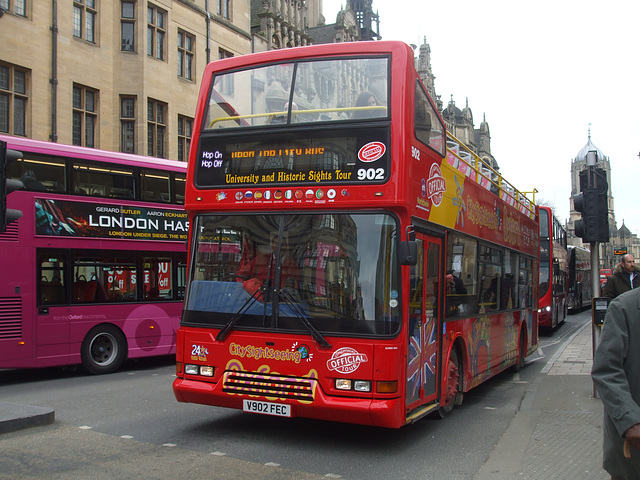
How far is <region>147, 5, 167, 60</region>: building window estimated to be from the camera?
2627 centimetres

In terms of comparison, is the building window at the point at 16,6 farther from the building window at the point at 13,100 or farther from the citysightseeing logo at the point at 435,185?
the citysightseeing logo at the point at 435,185

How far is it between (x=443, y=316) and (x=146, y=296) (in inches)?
297

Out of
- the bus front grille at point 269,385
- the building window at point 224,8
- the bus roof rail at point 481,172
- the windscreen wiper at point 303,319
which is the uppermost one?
the building window at point 224,8

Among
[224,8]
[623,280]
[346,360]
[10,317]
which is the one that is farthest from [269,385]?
[224,8]

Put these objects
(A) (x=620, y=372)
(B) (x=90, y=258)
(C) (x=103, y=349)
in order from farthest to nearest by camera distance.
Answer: (C) (x=103, y=349)
(B) (x=90, y=258)
(A) (x=620, y=372)

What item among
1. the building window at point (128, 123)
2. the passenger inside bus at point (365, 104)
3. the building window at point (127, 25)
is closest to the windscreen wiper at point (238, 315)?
the passenger inside bus at point (365, 104)

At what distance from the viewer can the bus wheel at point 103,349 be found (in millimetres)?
13094

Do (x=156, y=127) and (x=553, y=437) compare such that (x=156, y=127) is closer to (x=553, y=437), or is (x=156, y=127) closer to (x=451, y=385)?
(x=451, y=385)

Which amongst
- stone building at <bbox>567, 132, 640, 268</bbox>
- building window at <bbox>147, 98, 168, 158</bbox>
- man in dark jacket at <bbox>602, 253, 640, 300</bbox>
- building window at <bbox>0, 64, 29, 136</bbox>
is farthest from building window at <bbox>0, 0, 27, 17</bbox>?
stone building at <bbox>567, 132, 640, 268</bbox>

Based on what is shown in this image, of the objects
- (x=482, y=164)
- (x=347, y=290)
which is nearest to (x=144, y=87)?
(x=482, y=164)

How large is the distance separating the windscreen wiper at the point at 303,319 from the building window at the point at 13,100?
16819 millimetres

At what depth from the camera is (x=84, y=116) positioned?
936 inches

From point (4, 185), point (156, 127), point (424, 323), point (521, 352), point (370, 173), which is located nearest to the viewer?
point (370, 173)

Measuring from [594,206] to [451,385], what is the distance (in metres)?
3.88
